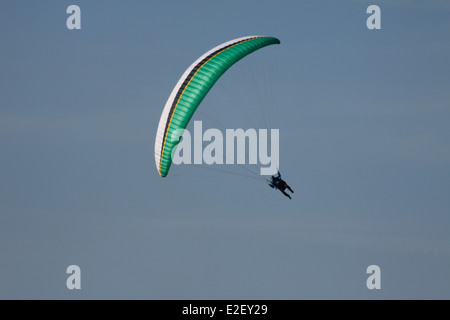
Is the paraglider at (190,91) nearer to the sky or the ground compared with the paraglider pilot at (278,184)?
nearer to the sky

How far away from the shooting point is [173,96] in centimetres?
4484

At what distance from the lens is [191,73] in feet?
147

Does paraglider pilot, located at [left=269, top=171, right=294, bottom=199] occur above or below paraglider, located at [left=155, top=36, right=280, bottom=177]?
A: below
